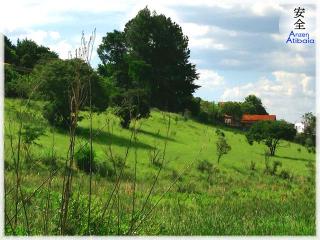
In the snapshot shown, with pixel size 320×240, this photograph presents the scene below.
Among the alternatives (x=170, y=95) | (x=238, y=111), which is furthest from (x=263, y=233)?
(x=170, y=95)

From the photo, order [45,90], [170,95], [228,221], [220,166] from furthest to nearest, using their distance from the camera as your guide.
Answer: [170,95]
[220,166]
[45,90]
[228,221]

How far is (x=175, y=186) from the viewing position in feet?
61.4

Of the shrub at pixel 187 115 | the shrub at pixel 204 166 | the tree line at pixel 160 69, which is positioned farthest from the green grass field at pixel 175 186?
the tree line at pixel 160 69

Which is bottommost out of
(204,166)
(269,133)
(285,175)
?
(285,175)

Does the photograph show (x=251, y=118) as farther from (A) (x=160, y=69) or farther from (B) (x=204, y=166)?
(B) (x=204, y=166)

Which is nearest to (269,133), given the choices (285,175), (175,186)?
(285,175)

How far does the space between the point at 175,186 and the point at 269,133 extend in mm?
15745

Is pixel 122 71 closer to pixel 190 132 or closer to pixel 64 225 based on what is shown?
pixel 190 132

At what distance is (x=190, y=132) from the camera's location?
33.1 meters

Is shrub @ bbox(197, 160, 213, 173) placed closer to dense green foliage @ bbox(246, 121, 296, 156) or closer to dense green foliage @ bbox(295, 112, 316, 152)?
dense green foliage @ bbox(246, 121, 296, 156)

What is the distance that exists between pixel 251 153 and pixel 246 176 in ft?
23.1

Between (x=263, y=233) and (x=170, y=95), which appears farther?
(x=170, y=95)

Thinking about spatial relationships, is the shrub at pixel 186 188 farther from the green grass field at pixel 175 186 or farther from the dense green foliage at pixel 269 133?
the dense green foliage at pixel 269 133

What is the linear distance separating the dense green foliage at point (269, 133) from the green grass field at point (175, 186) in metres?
0.59
